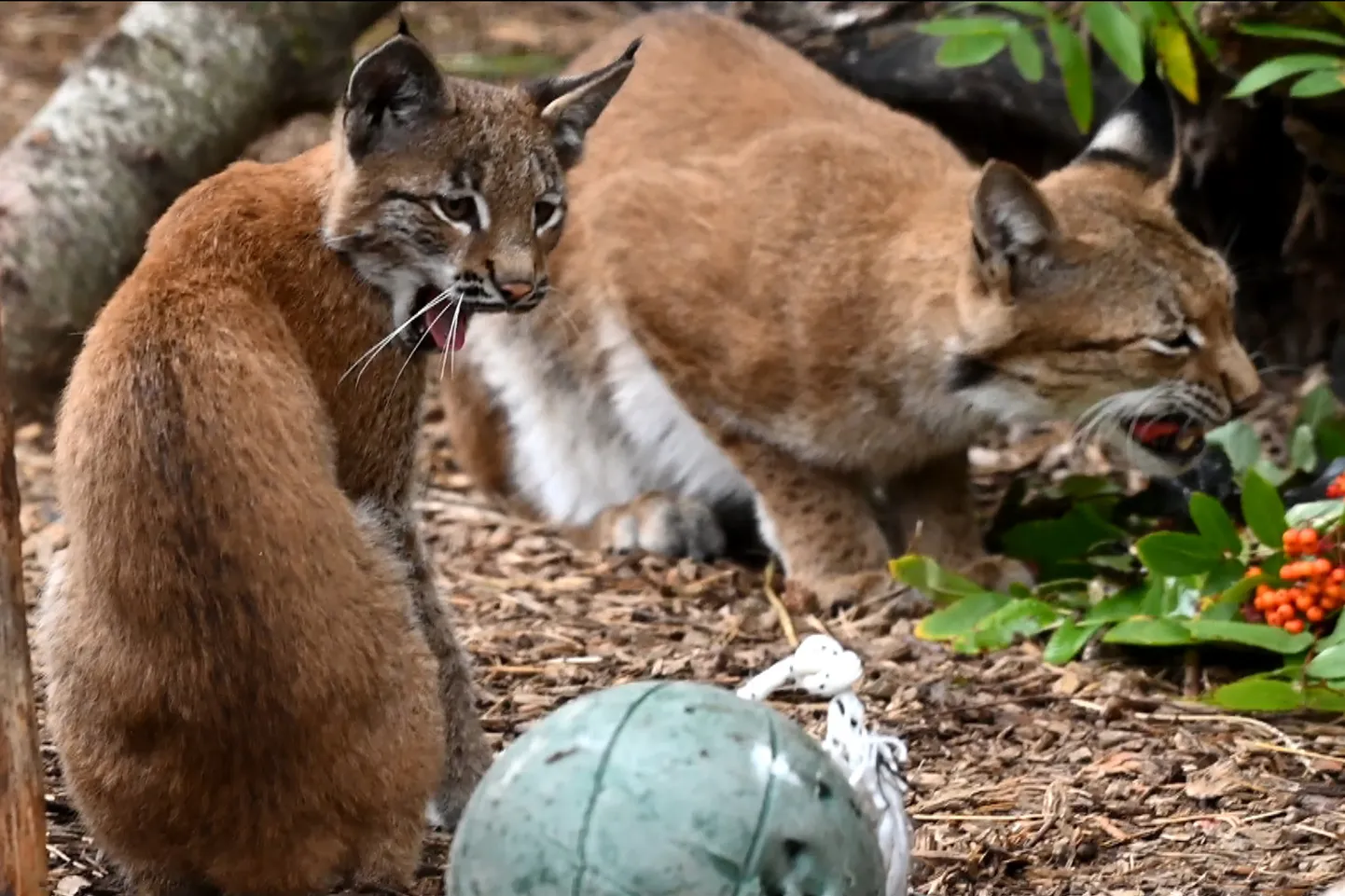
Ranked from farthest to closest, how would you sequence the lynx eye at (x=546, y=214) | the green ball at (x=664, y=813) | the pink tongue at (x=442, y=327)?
the lynx eye at (x=546, y=214)
the pink tongue at (x=442, y=327)
the green ball at (x=664, y=813)

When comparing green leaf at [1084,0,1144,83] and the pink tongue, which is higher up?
the pink tongue

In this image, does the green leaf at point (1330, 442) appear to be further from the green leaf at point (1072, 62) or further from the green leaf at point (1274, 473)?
the green leaf at point (1072, 62)

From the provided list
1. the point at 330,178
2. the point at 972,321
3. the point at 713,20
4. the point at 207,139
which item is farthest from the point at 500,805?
the point at 207,139

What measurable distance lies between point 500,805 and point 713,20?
3.62 m

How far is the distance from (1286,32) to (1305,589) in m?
1.40

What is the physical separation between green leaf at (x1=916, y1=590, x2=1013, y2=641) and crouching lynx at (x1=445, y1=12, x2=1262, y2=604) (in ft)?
1.45

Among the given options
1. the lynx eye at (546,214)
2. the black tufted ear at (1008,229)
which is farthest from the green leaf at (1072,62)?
the lynx eye at (546,214)

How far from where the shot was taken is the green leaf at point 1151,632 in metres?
3.79

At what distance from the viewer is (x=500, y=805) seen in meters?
2.21

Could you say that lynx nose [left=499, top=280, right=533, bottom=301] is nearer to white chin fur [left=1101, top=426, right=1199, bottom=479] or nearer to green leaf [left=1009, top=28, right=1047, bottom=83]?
white chin fur [left=1101, top=426, right=1199, bottom=479]

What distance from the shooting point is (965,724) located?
3727 millimetres

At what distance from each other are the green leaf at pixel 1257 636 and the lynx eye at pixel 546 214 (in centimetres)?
161

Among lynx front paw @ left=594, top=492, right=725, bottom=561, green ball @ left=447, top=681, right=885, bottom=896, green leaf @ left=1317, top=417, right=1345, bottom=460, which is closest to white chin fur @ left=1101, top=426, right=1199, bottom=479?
green leaf @ left=1317, top=417, right=1345, bottom=460

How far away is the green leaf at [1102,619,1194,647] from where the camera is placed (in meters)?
3.79
